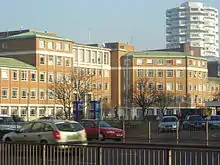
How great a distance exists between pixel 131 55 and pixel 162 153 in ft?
428

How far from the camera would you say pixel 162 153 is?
39.5ft

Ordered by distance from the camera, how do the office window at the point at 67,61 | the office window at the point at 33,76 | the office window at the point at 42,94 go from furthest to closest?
1. the office window at the point at 67,61
2. the office window at the point at 42,94
3. the office window at the point at 33,76

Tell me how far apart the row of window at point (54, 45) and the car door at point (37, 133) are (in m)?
93.0

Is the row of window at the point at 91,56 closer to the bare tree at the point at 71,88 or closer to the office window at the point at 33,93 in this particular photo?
the office window at the point at 33,93

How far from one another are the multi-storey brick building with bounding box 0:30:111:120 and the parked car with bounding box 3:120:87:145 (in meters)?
83.9

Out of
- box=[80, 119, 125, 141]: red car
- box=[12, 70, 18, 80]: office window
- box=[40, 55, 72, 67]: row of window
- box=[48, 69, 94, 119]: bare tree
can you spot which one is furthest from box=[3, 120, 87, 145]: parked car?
box=[40, 55, 72, 67]: row of window

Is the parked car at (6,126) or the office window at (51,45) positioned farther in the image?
the office window at (51,45)

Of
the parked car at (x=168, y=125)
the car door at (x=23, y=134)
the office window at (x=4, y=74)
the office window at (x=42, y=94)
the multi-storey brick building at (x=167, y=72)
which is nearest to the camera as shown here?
the car door at (x=23, y=134)

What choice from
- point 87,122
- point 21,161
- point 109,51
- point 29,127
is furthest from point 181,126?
point 109,51

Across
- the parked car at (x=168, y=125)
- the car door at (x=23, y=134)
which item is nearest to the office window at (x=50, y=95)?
the parked car at (x=168, y=125)

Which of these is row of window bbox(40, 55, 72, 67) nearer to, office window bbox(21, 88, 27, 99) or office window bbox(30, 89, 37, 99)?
office window bbox(30, 89, 37, 99)

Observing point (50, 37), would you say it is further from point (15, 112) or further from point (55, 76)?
point (15, 112)

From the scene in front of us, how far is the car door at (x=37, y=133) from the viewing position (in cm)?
2434

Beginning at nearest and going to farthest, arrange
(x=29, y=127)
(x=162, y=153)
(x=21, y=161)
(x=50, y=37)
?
(x=162, y=153)
(x=21, y=161)
(x=29, y=127)
(x=50, y=37)
